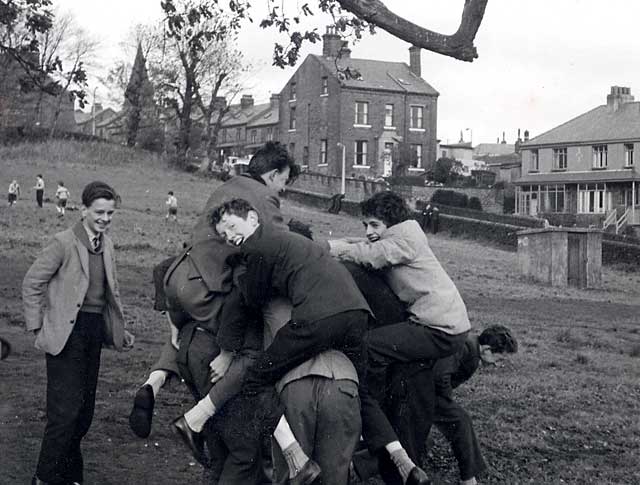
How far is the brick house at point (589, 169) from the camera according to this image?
199 ft

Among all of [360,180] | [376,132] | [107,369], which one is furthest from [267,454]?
[376,132]

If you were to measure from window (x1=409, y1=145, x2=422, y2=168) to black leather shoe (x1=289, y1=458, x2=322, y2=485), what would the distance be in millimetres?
66800

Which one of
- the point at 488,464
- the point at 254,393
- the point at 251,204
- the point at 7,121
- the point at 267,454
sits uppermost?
the point at 7,121

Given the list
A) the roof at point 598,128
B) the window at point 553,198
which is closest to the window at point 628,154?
the roof at point 598,128

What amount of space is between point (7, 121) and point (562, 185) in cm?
3942

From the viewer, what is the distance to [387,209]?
6.38 meters

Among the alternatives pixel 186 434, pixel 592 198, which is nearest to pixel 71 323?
pixel 186 434

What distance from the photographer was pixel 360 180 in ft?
207

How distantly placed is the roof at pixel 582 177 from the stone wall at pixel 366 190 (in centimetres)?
256

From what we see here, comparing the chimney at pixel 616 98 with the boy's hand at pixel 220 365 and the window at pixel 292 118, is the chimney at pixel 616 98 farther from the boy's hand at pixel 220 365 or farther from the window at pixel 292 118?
the boy's hand at pixel 220 365

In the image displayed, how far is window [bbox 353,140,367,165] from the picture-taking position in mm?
71625

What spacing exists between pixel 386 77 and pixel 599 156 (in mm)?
18796

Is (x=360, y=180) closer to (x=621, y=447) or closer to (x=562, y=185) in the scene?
(x=562, y=185)

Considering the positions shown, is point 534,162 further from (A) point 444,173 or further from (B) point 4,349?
(B) point 4,349
